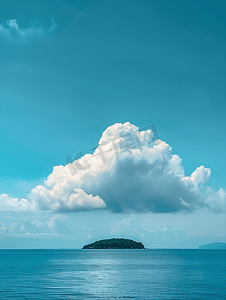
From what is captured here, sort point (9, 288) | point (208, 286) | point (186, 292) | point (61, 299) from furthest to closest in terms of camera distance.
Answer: point (208, 286) → point (9, 288) → point (186, 292) → point (61, 299)

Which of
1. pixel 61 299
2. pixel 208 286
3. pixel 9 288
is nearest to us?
pixel 61 299

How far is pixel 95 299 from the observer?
65.6m

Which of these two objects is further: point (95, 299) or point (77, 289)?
point (77, 289)

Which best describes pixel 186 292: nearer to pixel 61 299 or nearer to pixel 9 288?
pixel 61 299

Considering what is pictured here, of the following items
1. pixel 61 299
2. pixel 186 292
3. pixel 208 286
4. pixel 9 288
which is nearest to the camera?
pixel 61 299

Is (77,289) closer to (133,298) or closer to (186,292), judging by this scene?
(133,298)

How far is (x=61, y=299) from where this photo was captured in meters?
64.5

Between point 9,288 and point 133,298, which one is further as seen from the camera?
point 9,288

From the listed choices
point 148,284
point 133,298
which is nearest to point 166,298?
point 133,298

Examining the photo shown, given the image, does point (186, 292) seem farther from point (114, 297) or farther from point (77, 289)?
point (77, 289)

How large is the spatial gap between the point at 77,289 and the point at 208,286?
120 ft

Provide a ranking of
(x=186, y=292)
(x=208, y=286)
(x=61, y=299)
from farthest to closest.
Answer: (x=208, y=286), (x=186, y=292), (x=61, y=299)

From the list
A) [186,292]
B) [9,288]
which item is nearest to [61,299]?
[9,288]

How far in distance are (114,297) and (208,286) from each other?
3239 cm
